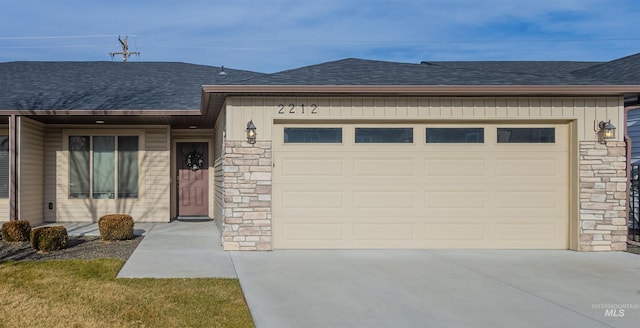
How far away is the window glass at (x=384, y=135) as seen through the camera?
7727 millimetres

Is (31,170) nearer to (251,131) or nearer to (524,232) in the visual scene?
(251,131)

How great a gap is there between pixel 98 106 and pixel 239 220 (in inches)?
202

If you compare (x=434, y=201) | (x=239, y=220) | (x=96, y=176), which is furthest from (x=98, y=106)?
(x=434, y=201)

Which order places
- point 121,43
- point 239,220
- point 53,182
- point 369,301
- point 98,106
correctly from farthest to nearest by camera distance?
point 121,43 → point 53,182 → point 98,106 → point 239,220 → point 369,301

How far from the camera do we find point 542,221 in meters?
7.74

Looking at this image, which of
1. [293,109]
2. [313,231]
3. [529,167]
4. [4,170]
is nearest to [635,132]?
[529,167]

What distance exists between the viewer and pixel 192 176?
485 inches

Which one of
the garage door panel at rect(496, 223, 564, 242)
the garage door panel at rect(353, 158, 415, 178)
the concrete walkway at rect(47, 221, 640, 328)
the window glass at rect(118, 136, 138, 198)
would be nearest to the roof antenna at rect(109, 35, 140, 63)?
the window glass at rect(118, 136, 138, 198)

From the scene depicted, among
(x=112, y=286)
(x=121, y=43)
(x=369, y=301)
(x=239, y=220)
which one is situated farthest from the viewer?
(x=121, y=43)

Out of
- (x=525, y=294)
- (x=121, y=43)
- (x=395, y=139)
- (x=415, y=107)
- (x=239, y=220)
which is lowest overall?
(x=525, y=294)

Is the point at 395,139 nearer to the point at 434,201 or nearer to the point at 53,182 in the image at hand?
the point at 434,201

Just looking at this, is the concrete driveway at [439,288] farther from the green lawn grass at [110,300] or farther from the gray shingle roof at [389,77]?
the gray shingle roof at [389,77]

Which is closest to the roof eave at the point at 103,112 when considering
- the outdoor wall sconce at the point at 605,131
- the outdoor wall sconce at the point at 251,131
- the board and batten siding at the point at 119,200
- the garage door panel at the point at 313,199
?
the board and batten siding at the point at 119,200

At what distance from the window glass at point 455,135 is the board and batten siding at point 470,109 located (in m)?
0.21
